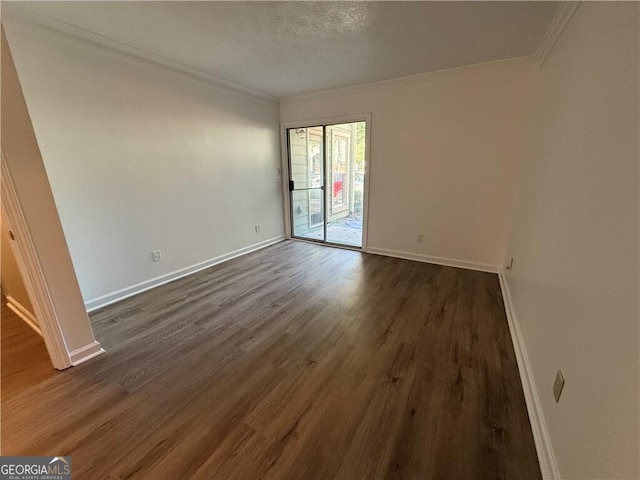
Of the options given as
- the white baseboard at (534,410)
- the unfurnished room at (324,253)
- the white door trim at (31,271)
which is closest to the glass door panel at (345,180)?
the unfurnished room at (324,253)

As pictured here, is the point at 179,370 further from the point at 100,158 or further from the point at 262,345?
the point at 100,158

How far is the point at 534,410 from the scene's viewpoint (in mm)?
1391

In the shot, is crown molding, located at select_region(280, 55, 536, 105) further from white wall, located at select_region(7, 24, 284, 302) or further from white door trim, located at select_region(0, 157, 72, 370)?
white door trim, located at select_region(0, 157, 72, 370)

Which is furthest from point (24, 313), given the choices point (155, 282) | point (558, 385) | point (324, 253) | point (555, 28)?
point (555, 28)

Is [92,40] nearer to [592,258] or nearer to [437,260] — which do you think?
[592,258]

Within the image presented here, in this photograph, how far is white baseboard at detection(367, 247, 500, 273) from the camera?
338 cm

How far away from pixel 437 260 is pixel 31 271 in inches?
156

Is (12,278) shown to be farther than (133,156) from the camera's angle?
No

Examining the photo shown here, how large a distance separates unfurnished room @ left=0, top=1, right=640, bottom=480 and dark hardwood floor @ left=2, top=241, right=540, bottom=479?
0.01 meters

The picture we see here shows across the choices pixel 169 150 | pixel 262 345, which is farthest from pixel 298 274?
pixel 169 150

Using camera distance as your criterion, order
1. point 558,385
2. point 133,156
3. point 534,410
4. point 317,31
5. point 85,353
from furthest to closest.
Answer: point 133,156, point 317,31, point 85,353, point 534,410, point 558,385

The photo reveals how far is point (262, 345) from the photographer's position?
2021mm

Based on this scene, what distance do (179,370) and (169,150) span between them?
92.1 inches

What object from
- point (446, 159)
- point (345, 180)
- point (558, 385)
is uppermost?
point (446, 159)
